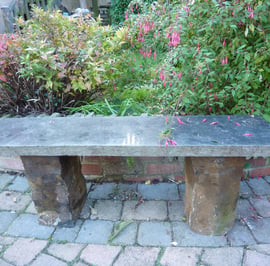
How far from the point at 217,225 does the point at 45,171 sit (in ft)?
4.09

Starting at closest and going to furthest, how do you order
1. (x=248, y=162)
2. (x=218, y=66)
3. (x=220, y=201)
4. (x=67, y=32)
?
(x=220, y=201) → (x=218, y=66) → (x=248, y=162) → (x=67, y=32)

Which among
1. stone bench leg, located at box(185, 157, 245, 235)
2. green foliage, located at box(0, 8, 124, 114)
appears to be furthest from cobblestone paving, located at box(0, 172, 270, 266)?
green foliage, located at box(0, 8, 124, 114)

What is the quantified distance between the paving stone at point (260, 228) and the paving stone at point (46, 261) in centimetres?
131

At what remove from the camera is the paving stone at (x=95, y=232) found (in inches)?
68.3

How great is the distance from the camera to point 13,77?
2.40 m

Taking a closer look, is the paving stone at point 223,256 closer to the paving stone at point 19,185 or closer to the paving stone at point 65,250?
the paving stone at point 65,250

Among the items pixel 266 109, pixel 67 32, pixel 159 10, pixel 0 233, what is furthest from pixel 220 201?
pixel 67 32

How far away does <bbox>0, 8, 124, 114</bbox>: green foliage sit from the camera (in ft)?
6.92

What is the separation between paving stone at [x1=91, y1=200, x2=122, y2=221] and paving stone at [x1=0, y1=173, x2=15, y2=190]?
99cm

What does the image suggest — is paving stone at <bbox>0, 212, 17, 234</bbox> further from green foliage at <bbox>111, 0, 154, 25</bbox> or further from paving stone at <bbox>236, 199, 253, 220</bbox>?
green foliage at <bbox>111, 0, 154, 25</bbox>

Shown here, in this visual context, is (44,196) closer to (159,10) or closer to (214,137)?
(214,137)

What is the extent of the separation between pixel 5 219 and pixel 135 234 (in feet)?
3.48

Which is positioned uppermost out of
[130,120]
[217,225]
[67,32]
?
[67,32]

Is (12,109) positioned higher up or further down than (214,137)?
further down
